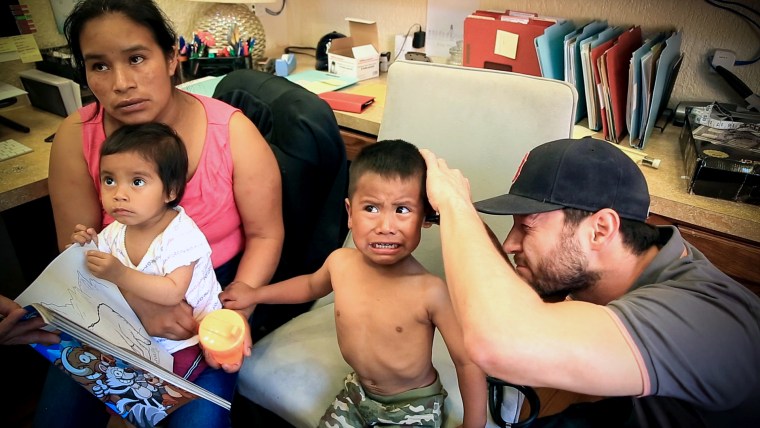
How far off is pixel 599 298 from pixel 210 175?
0.84m

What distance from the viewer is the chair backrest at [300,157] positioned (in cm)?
121

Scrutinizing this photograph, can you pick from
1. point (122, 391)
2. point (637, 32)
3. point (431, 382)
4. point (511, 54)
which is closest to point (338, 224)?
point (431, 382)

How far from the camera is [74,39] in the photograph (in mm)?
1004

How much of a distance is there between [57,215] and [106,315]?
37 centimetres

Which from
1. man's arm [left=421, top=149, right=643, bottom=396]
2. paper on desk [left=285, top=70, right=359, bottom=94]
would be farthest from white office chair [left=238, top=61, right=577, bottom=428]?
paper on desk [left=285, top=70, right=359, bottom=94]

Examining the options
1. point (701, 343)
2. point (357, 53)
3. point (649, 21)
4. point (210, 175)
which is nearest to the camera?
point (701, 343)

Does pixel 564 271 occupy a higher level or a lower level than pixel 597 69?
lower

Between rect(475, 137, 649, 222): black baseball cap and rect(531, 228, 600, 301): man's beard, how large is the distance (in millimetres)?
62

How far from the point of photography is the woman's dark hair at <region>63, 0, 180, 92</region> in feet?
3.19

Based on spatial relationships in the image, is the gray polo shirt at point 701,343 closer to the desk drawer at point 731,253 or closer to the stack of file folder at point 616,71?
the desk drawer at point 731,253

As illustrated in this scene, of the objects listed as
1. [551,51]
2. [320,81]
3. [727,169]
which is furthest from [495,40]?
[727,169]

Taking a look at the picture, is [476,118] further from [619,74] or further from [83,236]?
[83,236]

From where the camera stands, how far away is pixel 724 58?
1.61 m

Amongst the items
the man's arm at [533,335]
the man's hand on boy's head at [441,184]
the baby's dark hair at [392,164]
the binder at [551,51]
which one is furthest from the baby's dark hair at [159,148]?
the binder at [551,51]
